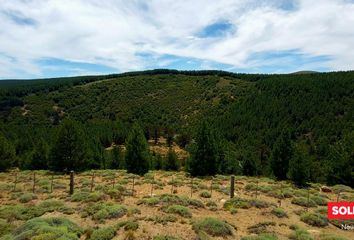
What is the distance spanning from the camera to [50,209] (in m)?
18.2

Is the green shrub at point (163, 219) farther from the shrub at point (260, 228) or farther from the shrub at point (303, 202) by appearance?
the shrub at point (303, 202)

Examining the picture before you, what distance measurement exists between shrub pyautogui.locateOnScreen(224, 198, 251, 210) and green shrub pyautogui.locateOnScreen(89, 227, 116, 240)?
8106mm

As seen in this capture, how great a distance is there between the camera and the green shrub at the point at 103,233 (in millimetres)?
13688

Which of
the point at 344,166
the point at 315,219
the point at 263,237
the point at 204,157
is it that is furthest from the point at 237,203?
the point at 344,166

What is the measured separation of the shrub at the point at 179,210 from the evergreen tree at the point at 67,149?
22407mm

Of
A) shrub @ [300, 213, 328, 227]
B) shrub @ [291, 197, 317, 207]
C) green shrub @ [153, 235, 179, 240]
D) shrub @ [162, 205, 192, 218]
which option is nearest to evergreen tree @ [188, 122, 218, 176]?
shrub @ [291, 197, 317, 207]

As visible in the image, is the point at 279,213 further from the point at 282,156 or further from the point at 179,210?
the point at 282,156

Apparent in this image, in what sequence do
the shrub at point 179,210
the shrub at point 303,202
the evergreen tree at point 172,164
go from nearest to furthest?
the shrub at point 179,210, the shrub at point 303,202, the evergreen tree at point 172,164

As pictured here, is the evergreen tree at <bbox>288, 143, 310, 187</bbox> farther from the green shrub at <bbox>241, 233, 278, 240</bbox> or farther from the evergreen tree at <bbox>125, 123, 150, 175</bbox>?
the green shrub at <bbox>241, 233, 278, 240</bbox>

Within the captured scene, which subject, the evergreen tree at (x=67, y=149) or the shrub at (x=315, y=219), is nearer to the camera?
the shrub at (x=315, y=219)

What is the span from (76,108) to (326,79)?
12618 centimetres

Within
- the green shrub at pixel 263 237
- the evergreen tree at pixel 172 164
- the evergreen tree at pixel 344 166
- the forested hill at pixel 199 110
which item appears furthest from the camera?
the forested hill at pixel 199 110

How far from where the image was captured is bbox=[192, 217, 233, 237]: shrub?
14.8 meters

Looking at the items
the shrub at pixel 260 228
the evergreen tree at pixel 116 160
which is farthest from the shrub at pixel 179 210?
the evergreen tree at pixel 116 160
